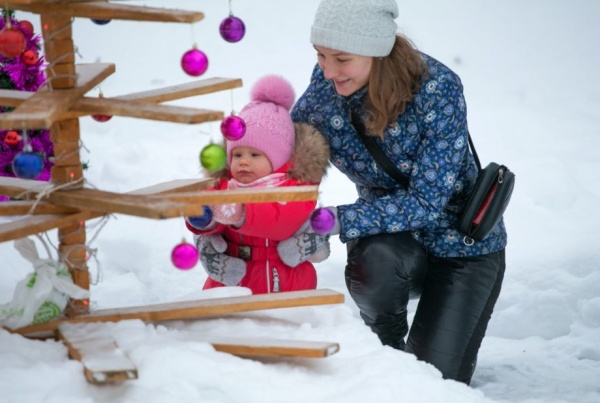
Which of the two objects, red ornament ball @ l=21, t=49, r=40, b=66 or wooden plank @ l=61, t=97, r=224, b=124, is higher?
wooden plank @ l=61, t=97, r=224, b=124

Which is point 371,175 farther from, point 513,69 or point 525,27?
point 525,27

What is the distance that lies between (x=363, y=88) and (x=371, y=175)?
12.3 inches

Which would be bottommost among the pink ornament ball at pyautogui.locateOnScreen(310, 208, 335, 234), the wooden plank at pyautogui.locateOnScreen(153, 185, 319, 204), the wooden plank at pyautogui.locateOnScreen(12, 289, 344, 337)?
the wooden plank at pyautogui.locateOnScreen(12, 289, 344, 337)

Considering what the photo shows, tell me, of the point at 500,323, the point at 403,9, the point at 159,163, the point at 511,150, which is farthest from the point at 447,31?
the point at 500,323

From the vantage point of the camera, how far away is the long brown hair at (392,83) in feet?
8.46

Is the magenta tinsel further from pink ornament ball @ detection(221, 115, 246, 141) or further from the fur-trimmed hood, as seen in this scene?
pink ornament ball @ detection(221, 115, 246, 141)

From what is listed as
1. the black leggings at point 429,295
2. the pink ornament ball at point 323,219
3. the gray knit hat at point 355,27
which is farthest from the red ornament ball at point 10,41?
the black leggings at point 429,295

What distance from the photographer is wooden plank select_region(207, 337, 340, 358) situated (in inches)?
66.1

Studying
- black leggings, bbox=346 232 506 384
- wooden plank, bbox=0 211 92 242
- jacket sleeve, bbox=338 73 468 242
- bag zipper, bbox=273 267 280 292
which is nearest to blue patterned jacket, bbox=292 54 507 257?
jacket sleeve, bbox=338 73 468 242

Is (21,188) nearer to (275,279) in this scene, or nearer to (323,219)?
(323,219)

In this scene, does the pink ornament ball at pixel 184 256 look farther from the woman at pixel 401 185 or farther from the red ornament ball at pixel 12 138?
the red ornament ball at pixel 12 138

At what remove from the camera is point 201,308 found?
1860 mm

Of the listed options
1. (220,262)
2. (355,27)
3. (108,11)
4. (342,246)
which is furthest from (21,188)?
(342,246)

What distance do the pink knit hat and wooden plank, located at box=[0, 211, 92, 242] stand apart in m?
0.80
